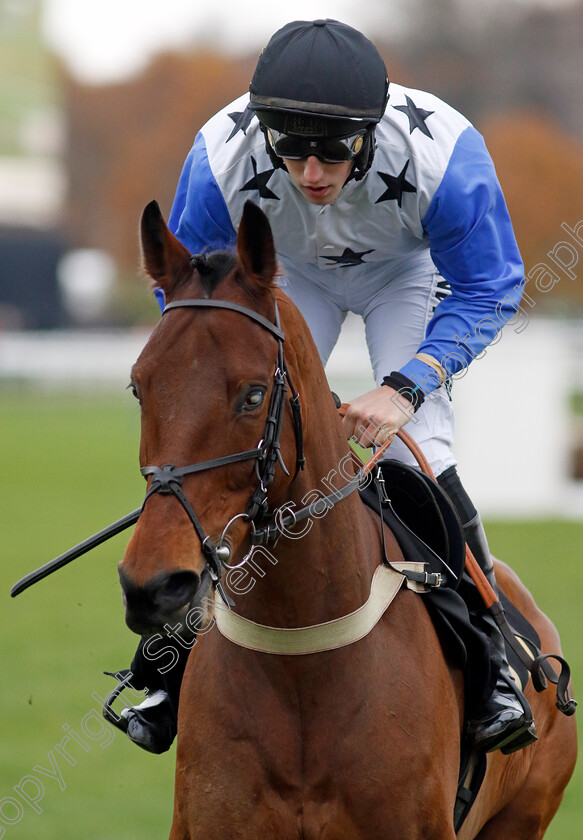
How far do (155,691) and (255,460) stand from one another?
1.36 m

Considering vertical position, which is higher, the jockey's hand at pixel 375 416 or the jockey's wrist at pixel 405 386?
the jockey's wrist at pixel 405 386

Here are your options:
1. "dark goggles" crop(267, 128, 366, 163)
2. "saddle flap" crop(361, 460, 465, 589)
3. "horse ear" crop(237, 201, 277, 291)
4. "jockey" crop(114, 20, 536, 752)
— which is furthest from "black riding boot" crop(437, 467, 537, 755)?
"horse ear" crop(237, 201, 277, 291)

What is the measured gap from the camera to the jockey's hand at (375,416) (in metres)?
3.48

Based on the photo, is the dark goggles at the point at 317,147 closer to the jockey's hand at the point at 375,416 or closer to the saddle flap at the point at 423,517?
the jockey's hand at the point at 375,416

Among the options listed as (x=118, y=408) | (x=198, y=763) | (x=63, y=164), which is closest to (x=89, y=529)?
(x=198, y=763)

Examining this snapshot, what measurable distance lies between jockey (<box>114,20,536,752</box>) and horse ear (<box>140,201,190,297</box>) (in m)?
0.27

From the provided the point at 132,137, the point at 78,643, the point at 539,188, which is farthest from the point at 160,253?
the point at 132,137

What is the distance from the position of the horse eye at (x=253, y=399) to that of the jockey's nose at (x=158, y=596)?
414mm

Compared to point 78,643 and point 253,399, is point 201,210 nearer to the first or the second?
point 253,399

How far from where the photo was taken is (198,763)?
320cm

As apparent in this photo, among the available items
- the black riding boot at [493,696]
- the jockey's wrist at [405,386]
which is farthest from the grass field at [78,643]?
the jockey's wrist at [405,386]

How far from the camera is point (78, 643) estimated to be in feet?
28.6

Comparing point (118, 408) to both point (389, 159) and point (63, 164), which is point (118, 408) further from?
point (63, 164)

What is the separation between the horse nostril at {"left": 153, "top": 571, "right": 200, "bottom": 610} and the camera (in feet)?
8.39
